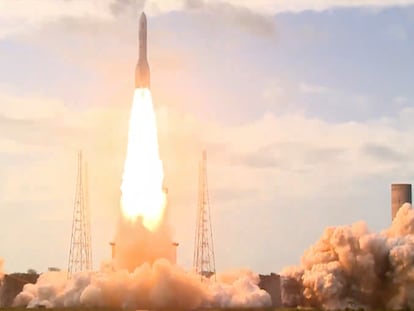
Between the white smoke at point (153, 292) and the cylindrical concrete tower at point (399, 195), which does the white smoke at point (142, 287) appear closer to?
the white smoke at point (153, 292)

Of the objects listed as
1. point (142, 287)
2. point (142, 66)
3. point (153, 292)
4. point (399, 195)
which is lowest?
point (153, 292)

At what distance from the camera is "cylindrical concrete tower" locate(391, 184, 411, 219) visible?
454 ft

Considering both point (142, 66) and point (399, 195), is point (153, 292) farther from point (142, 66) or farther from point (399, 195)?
point (399, 195)

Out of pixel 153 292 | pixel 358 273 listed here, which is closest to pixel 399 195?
pixel 358 273

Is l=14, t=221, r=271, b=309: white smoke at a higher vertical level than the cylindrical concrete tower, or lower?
lower

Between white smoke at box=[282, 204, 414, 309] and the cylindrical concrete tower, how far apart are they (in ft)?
Answer: 79.7

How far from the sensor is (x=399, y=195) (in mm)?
139125

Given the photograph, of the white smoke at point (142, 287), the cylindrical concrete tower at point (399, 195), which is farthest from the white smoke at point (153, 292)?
the cylindrical concrete tower at point (399, 195)

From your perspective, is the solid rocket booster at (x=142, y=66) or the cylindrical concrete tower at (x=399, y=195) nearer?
the solid rocket booster at (x=142, y=66)

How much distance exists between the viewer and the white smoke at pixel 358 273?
109438mm

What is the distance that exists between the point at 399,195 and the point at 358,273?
30.5m

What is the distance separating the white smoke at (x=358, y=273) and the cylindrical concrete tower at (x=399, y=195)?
2428 cm

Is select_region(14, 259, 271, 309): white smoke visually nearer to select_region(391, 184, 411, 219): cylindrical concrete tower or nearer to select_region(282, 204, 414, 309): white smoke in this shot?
select_region(282, 204, 414, 309): white smoke

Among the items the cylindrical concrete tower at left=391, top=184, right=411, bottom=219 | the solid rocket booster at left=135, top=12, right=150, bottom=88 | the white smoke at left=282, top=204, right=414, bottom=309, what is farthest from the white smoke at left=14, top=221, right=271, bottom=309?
the cylindrical concrete tower at left=391, top=184, right=411, bottom=219
